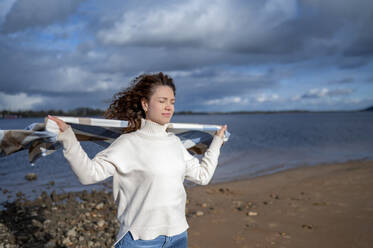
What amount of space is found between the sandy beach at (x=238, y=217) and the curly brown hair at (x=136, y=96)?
3269 millimetres

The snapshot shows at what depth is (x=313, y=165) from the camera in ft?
49.4

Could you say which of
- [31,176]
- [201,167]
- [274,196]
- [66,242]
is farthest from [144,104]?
[31,176]

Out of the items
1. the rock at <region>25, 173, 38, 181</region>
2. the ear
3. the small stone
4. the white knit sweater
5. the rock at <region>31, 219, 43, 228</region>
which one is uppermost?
the ear

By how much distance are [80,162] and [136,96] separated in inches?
41.9

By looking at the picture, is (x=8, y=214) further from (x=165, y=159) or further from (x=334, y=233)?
(x=334, y=233)

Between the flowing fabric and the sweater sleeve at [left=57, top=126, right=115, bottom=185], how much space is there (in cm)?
12

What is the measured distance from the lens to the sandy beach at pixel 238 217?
584cm

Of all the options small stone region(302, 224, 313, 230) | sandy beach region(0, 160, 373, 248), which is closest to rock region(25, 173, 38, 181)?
sandy beach region(0, 160, 373, 248)

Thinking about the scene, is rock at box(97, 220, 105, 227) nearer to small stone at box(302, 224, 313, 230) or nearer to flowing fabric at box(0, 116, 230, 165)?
flowing fabric at box(0, 116, 230, 165)

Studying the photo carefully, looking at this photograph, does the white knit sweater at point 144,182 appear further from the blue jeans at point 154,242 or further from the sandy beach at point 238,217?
the sandy beach at point 238,217

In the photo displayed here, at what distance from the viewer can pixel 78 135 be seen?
336cm

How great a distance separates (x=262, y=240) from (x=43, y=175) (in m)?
9.93

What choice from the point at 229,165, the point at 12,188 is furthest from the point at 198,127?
the point at 229,165

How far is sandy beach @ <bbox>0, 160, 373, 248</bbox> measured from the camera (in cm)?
584
